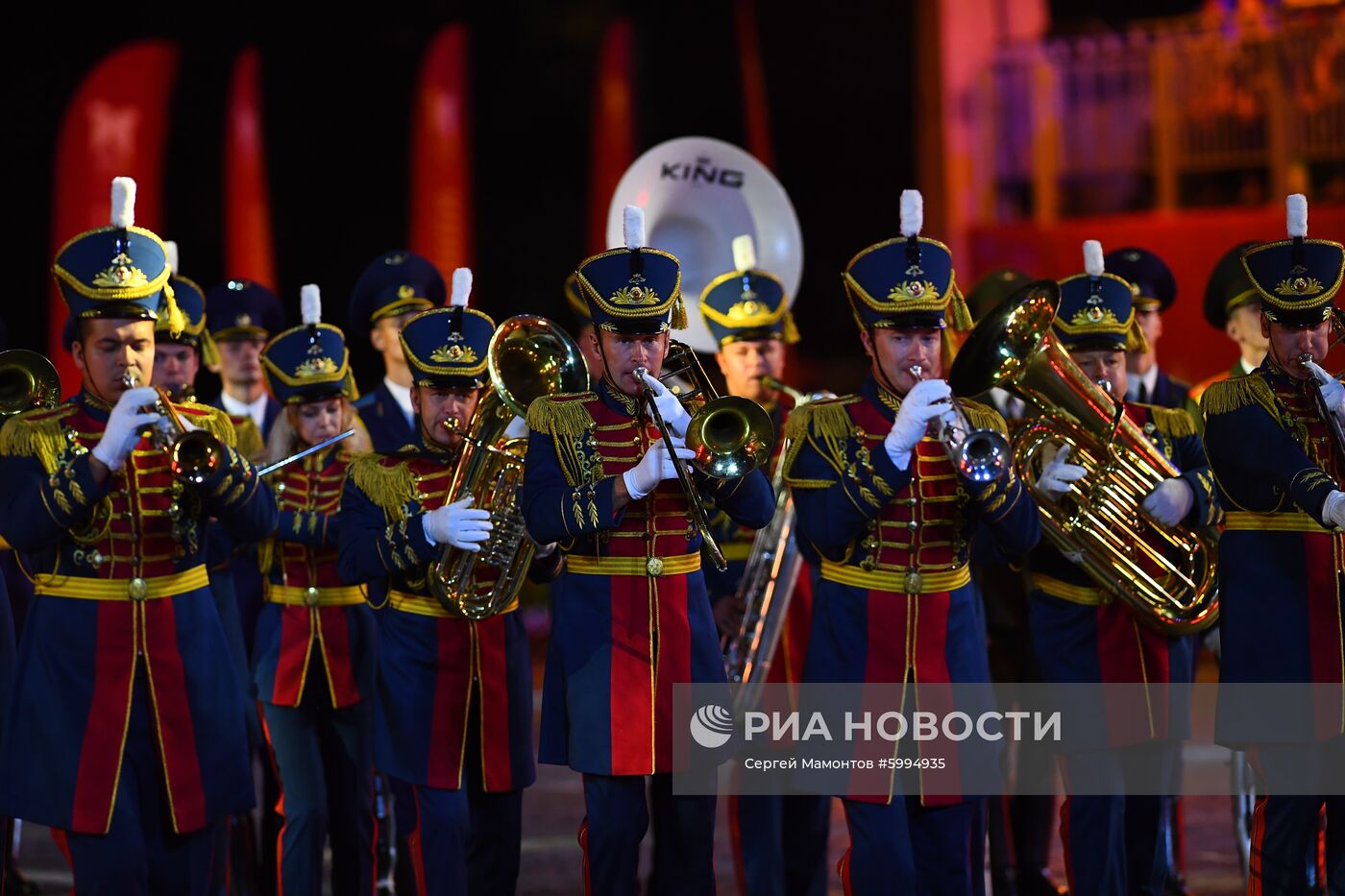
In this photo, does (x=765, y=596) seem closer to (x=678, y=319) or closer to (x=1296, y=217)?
(x=678, y=319)

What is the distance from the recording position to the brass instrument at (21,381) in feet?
18.8

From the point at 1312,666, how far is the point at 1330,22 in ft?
23.5

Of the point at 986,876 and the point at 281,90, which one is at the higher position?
the point at 281,90

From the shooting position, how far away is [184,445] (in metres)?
4.93

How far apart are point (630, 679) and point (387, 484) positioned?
1.14 meters

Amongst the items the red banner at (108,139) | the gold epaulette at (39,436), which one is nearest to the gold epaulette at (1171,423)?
the gold epaulette at (39,436)

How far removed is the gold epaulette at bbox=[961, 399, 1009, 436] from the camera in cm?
510

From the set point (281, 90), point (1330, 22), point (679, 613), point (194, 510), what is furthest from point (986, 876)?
point (281, 90)

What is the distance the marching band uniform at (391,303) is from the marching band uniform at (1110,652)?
8.01 ft

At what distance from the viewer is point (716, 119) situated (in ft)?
43.8

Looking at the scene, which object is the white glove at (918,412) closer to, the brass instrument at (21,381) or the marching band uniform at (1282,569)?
the marching band uniform at (1282,569)

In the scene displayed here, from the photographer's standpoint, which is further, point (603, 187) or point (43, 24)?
point (603, 187)

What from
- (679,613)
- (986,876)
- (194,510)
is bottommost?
(986,876)

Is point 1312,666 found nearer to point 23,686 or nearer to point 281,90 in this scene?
point 23,686
